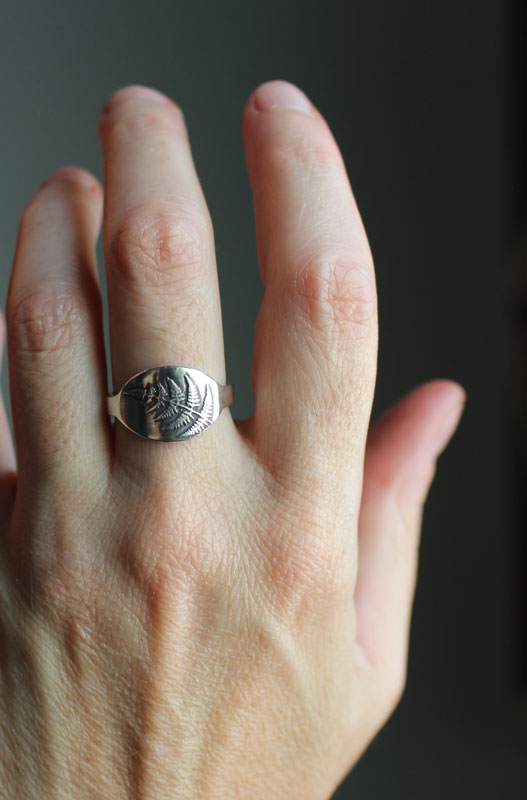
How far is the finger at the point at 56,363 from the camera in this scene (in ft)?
1.96

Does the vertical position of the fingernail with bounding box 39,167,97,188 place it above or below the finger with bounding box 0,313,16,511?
above

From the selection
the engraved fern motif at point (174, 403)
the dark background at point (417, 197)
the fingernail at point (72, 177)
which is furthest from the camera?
the dark background at point (417, 197)

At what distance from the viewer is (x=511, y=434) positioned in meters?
1.39

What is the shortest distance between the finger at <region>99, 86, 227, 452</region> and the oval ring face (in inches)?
0.4

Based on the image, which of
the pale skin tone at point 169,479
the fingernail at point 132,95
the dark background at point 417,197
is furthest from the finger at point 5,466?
the dark background at point 417,197

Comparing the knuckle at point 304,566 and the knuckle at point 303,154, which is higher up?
the knuckle at point 303,154

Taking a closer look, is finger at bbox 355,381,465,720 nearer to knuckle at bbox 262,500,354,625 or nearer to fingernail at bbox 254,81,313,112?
knuckle at bbox 262,500,354,625

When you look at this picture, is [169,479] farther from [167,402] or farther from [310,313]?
[310,313]

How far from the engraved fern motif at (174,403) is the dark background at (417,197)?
67 centimetres

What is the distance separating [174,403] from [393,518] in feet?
1.10

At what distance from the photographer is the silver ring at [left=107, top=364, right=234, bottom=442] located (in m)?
0.57

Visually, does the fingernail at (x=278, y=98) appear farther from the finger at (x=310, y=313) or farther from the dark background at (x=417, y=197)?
the dark background at (x=417, y=197)

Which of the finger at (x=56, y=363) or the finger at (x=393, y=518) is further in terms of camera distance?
the finger at (x=393, y=518)

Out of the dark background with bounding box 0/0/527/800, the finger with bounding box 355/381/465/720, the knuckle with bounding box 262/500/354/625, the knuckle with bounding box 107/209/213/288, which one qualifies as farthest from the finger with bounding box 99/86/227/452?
the dark background with bounding box 0/0/527/800
